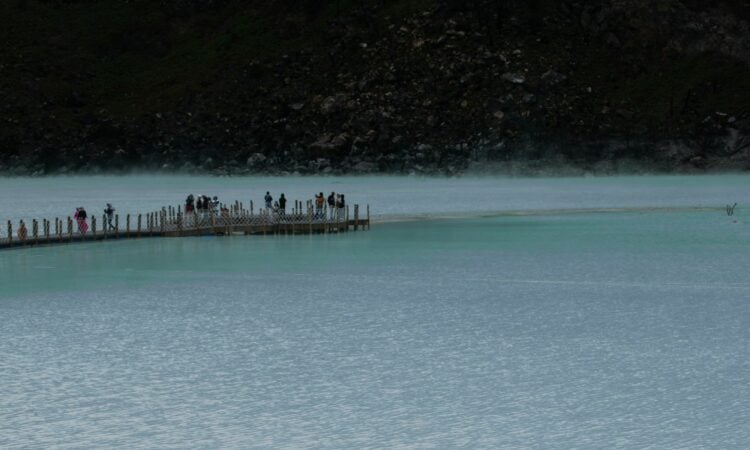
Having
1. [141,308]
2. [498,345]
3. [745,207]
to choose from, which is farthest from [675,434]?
[745,207]

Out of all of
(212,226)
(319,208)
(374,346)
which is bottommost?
(374,346)

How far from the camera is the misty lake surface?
3544cm

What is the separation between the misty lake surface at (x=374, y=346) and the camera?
35438mm

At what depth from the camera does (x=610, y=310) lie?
55938mm

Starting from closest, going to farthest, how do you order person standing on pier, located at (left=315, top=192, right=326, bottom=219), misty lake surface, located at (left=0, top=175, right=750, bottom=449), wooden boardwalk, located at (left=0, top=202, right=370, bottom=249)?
misty lake surface, located at (left=0, top=175, right=750, bottom=449) → wooden boardwalk, located at (left=0, top=202, right=370, bottom=249) → person standing on pier, located at (left=315, top=192, right=326, bottom=219)

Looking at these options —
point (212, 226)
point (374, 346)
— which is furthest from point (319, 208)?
point (374, 346)

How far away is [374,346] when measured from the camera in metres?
47.2

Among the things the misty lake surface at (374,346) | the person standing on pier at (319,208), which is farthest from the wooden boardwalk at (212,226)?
the misty lake surface at (374,346)

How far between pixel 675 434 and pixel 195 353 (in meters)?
17.9

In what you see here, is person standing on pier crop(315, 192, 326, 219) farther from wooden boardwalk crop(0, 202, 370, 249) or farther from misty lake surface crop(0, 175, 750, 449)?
misty lake surface crop(0, 175, 750, 449)

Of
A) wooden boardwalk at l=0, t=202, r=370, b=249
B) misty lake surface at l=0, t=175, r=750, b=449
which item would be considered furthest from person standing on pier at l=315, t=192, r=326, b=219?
misty lake surface at l=0, t=175, r=750, b=449

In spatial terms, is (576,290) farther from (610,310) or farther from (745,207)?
(745,207)

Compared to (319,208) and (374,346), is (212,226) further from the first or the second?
(374,346)

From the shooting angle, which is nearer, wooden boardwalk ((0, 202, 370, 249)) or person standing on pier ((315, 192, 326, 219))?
wooden boardwalk ((0, 202, 370, 249))
